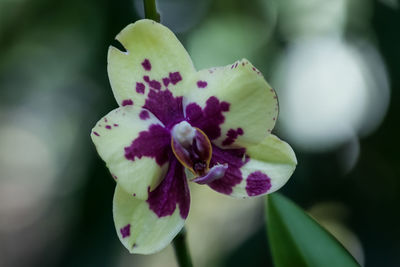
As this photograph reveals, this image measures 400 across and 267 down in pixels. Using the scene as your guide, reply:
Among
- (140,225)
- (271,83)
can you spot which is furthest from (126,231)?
(271,83)

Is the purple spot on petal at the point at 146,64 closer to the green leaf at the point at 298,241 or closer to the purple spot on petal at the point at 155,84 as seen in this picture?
the purple spot on petal at the point at 155,84

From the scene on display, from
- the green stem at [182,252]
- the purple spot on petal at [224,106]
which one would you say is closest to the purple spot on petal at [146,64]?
the purple spot on petal at [224,106]

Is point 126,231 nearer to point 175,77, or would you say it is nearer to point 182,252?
point 182,252

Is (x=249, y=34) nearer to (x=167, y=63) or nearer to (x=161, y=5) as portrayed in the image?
(x=161, y=5)

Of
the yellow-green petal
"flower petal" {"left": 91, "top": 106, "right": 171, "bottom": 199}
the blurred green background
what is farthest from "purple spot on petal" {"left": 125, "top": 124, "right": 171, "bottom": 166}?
the blurred green background

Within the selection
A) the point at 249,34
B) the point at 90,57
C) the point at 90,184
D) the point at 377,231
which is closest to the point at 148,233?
the point at 90,184

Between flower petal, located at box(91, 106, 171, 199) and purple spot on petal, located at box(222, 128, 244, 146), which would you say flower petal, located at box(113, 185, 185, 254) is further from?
purple spot on petal, located at box(222, 128, 244, 146)

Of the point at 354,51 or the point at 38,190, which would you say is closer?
the point at 354,51
